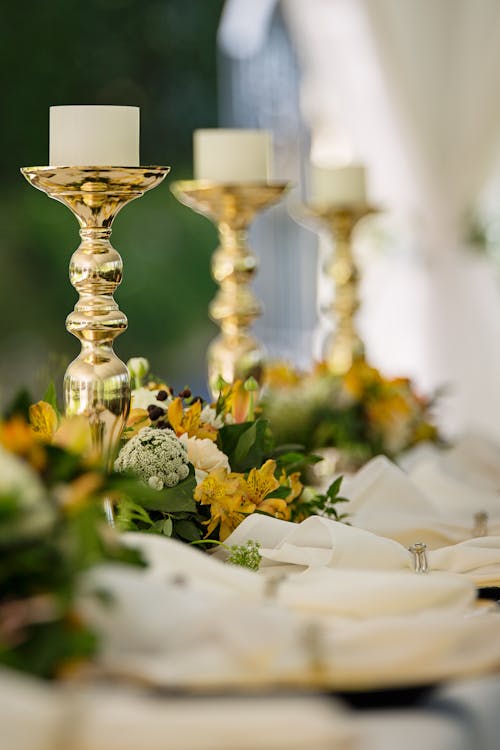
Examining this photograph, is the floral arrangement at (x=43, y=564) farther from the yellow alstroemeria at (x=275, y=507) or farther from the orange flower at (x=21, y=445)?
the yellow alstroemeria at (x=275, y=507)

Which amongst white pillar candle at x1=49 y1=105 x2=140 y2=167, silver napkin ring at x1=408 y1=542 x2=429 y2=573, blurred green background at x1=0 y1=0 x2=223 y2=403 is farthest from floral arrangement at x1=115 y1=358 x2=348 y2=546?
blurred green background at x1=0 y1=0 x2=223 y2=403

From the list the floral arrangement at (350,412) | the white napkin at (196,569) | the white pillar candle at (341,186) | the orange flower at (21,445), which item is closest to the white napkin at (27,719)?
the orange flower at (21,445)

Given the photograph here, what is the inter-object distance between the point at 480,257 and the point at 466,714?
14.4 ft

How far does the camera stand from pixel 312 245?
591 cm

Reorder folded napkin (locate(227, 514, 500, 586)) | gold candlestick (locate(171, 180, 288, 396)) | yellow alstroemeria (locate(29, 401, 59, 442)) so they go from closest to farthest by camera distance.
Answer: folded napkin (locate(227, 514, 500, 586)) → yellow alstroemeria (locate(29, 401, 59, 442)) → gold candlestick (locate(171, 180, 288, 396))

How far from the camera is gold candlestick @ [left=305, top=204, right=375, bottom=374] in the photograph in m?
3.22

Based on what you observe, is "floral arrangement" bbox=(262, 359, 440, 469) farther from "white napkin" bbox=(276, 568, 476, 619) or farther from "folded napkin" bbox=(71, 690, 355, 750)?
"folded napkin" bbox=(71, 690, 355, 750)

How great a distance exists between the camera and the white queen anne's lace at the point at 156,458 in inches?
62.3

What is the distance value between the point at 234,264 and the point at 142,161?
4.90 meters

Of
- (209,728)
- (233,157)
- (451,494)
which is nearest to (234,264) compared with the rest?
(233,157)

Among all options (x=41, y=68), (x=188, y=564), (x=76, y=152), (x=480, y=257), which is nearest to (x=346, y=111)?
(x=480, y=257)

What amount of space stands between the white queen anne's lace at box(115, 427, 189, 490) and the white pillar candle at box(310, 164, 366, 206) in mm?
1720

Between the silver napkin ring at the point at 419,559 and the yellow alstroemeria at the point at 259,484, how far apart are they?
0.23m

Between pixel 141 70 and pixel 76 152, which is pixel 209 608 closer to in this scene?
pixel 76 152
